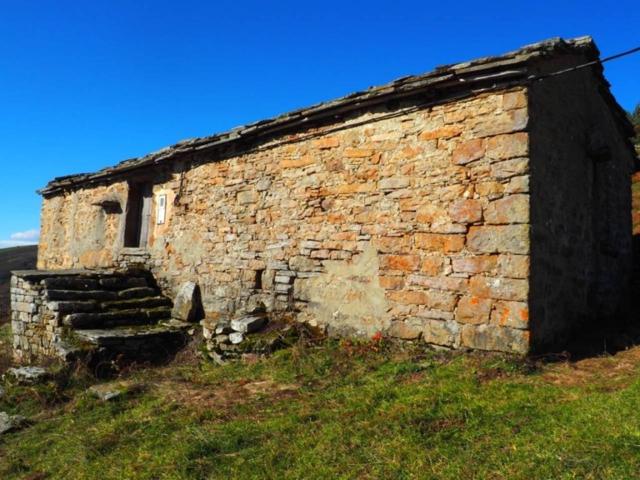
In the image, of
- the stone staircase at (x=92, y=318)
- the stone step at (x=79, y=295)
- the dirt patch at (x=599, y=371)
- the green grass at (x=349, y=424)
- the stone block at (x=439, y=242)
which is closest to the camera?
the green grass at (x=349, y=424)

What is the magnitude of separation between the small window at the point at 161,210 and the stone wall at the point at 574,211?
6597 millimetres

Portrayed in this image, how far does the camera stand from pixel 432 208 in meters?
5.46

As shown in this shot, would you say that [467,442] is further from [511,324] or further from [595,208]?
[595,208]

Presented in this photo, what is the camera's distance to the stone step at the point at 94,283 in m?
7.84

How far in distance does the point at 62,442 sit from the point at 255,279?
3468mm

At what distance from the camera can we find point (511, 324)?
484cm

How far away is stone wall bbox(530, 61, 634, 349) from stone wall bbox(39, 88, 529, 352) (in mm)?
349

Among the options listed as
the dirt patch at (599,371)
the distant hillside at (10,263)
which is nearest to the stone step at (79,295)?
the dirt patch at (599,371)

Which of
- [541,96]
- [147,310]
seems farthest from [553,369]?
[147,310]

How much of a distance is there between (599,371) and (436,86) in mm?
3392

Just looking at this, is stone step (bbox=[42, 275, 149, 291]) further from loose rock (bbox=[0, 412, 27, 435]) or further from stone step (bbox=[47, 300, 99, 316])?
loose rock (bbox=[0, 412, 27, 435])

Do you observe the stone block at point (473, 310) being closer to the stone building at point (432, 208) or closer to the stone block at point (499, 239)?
the stone building at point (432, 208)

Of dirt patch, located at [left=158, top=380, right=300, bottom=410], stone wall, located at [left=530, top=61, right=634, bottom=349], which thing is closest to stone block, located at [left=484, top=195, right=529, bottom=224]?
stone wall, located at [left=530, top=61, right=634, bottom=349]

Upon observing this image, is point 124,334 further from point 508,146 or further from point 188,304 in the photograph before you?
point 508,146
